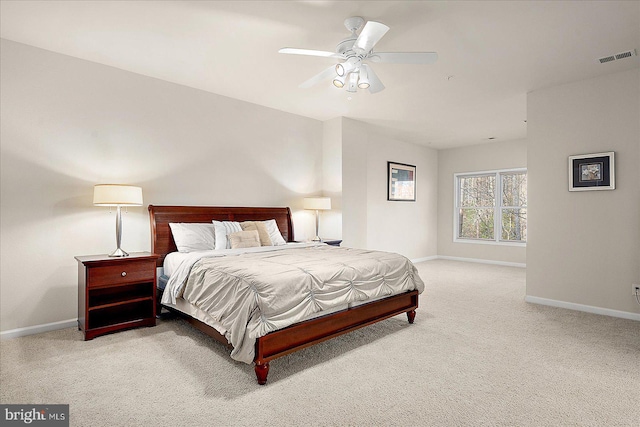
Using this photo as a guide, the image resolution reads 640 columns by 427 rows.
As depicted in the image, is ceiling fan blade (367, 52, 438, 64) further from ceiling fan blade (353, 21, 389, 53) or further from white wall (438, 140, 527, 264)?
white wall (438, 140, 527, 264)

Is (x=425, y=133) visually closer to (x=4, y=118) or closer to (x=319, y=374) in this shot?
(x=319, y=374)

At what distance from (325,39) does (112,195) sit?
2.47 m

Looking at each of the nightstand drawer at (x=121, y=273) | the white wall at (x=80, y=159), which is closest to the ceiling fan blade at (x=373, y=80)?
the white wall at (x=80, y=159)

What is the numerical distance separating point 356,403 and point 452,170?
699 centimetres

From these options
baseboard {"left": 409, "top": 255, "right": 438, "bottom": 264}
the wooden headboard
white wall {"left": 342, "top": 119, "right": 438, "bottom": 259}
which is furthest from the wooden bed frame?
baseboard {"left": 409, "top": 255, "right": 438, "bottom": 264}

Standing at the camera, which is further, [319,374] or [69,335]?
[69,335]

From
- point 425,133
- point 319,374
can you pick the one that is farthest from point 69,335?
point 425,133

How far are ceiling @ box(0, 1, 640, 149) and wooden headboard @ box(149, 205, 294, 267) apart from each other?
1.54 meters

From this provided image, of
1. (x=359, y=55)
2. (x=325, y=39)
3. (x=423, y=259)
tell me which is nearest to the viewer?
(x=359, y=55)

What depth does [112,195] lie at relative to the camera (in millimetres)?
3234

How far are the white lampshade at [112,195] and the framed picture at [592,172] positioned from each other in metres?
4.89

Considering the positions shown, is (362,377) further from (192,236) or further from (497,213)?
(497,213)

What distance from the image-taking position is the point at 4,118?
3102mm

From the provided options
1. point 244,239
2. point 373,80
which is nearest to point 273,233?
point 244,239
